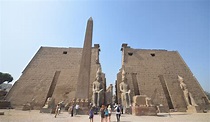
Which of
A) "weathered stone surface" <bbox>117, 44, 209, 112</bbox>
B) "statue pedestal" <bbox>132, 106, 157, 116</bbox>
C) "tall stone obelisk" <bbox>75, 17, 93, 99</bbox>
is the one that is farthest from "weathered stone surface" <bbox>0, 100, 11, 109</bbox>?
"statue pedestal" <bbox>132, 106, 157, 116</bbox>

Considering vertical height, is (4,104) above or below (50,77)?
below

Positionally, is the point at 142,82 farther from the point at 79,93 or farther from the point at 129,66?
the point at 79,93

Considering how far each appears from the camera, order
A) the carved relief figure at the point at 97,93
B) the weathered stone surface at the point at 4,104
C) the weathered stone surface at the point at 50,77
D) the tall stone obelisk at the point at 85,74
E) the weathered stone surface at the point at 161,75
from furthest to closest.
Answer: the weathered stone surface at the point at 161,75 → the weathered stone surface at the point at 50,77 → the weathered stone surface at the point at 4,104 → the carved relief figure at the point at 97,93 → the tall stone obelisk at the point at 85,74

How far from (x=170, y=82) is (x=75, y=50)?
12.6m

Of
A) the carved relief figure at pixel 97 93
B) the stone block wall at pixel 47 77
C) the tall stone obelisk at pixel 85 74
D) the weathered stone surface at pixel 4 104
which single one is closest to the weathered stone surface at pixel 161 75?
the carved relief figure at pixel 97 93

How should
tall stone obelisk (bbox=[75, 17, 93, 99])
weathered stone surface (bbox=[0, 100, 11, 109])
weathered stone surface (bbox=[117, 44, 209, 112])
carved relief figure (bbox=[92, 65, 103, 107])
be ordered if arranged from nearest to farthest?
tall stone obelisk (bbox=[75, 17, 93, 99]), carved relief figure (bbox=[92, 65, 103, 107]), weathered stone surface (bbox=[0, 100, 11, 109]), weathered stone surface (bbox=[117, 44, 209, 112])

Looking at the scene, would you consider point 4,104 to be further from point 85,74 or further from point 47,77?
point 85,74

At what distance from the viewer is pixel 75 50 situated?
2448 centimetres

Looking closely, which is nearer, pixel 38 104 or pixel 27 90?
pixel 38 104

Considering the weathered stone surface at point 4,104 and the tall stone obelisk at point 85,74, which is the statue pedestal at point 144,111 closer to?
the tall stone obelisk at point 85,74

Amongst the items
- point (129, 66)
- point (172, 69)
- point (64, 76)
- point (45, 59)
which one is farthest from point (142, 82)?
point (45, 59)

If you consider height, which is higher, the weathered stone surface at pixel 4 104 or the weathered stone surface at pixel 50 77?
A: the weathered stone surface at pixel 50 77

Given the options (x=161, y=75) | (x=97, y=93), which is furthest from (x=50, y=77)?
(x=161, y=75)

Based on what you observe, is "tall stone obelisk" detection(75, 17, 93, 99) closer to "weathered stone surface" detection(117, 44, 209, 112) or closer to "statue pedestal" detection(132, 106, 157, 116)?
"statue pedestal" detection(132, 106, 157, 116)
